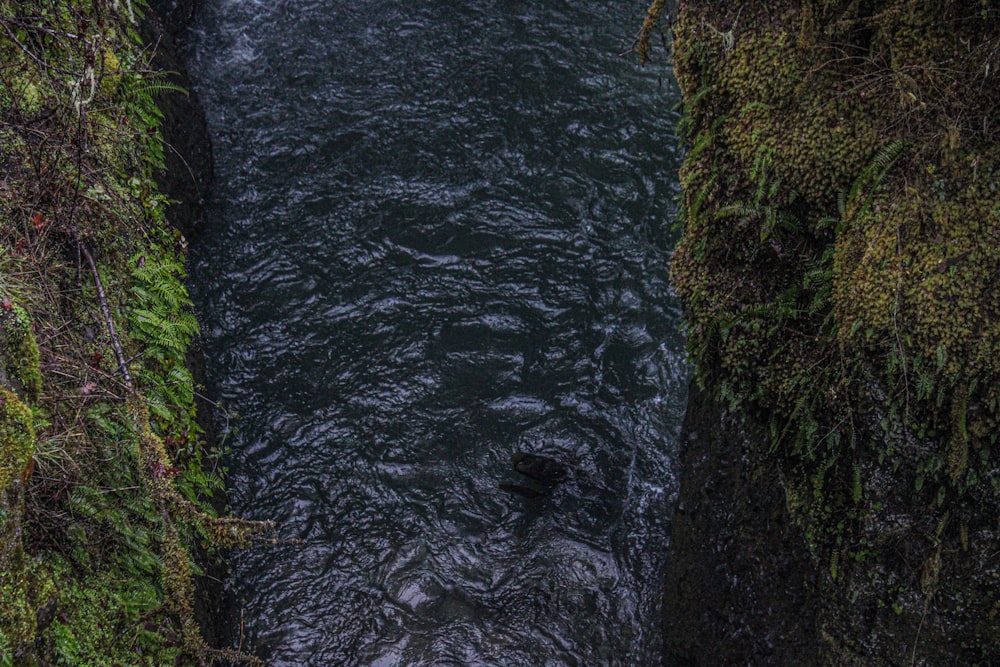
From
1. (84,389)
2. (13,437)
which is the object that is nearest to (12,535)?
(13,437)

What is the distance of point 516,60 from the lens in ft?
37.4

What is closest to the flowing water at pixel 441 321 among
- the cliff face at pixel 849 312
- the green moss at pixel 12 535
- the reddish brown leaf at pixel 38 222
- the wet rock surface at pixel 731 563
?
the wet rock surface at pixel 731 563

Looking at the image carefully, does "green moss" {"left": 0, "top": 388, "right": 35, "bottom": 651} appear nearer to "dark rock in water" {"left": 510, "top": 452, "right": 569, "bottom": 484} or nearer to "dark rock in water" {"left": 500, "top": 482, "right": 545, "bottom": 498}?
"dark rock in water" {"left": 500, "top": 482, "right": 545, "bottom": 498}

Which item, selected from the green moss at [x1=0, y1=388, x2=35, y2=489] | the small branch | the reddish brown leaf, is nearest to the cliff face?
the small branch

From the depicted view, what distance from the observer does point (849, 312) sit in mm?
4035

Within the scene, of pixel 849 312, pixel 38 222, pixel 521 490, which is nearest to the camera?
pixel 849 312

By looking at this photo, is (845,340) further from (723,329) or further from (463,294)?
(463,294)

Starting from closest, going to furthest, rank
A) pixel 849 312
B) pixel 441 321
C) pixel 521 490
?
pixel 849 312 < pixel 521 490 < pixel 441 321

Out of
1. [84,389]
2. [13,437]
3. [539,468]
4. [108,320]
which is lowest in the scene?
[539,468]

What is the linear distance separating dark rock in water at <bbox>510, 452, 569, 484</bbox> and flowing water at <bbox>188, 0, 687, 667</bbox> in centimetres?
17

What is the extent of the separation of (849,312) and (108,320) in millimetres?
4436

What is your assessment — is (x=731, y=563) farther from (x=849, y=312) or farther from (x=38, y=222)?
(x=38, y=222)

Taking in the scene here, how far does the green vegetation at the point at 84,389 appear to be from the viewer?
13.3ft

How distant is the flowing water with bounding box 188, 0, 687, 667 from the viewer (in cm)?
642
